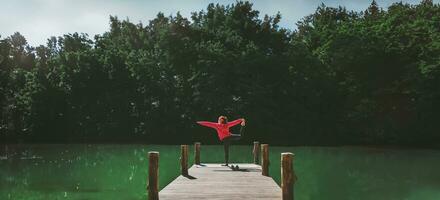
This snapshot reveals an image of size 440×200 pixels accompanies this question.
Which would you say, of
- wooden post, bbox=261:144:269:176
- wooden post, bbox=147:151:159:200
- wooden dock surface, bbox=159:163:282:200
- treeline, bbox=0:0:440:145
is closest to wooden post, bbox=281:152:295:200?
wooden dock surface, bbox=159:163:282:200

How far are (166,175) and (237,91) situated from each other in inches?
841

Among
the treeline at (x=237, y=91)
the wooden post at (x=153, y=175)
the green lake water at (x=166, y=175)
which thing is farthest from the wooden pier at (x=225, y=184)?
the treeline at (x=237, y=91)

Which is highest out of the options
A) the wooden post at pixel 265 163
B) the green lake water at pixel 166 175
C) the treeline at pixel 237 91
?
the treeline at pixel 237 91

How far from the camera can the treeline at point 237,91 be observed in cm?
4022

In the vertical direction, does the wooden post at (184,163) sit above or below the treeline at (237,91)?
below

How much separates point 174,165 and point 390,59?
23.3 metres

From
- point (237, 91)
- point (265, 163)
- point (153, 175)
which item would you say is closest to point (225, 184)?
point (153, 175)

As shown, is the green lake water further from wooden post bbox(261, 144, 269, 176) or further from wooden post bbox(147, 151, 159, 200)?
wooden post bbox(147, 151, 159, 200)

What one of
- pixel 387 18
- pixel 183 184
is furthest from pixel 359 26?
pixel 183 184

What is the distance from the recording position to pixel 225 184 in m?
12.0

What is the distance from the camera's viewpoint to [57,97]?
41.7 m

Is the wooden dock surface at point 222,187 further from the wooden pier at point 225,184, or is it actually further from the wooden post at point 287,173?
the wooden post at point 287,173

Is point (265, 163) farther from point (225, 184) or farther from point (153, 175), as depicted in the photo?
point (153, 175)

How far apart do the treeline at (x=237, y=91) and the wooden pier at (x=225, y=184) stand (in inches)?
992
